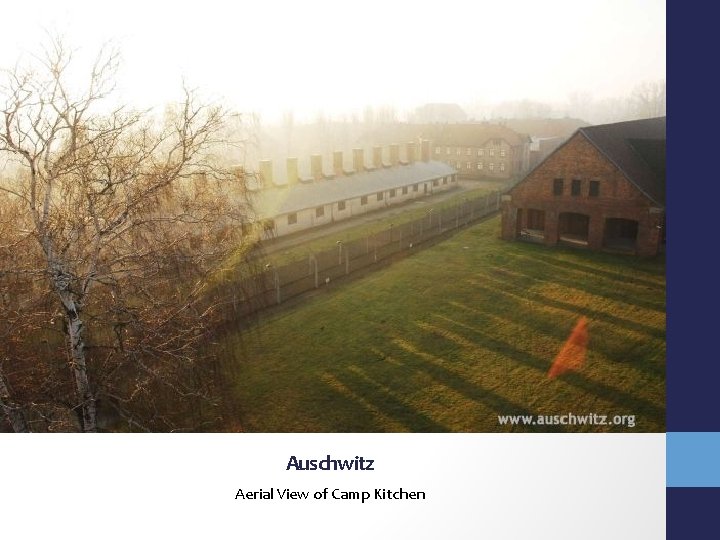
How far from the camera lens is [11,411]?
7590 millimetres

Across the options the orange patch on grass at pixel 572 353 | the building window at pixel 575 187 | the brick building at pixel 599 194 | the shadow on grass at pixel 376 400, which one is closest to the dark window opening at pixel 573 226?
the brick building at pixel 599 194

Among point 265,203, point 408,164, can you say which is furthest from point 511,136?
point 265,203

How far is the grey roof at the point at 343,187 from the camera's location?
27203 millimetres

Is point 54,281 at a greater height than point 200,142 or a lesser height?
lesser

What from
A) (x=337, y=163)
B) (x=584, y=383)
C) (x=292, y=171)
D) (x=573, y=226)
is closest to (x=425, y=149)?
(x=337, y=163)

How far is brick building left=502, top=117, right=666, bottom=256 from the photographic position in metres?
21.7

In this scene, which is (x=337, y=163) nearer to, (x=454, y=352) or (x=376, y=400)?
(x=454, y=352)

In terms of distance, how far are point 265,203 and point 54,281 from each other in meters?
19.9

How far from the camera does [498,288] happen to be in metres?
17.9

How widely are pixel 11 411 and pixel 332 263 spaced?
13.0 m

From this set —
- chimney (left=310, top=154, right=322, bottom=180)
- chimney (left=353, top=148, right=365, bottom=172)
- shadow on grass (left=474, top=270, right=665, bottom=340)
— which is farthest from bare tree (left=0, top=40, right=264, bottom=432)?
chimney (left=353, top=148, right=365, bottom=172)

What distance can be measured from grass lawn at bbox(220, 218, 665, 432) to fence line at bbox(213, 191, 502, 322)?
74 cm

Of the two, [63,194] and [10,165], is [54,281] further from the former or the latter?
[10,165]

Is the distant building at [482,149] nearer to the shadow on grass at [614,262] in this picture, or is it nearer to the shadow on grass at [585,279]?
the shadow on grass at [614,262]
